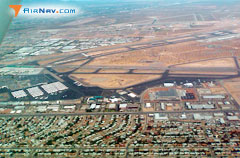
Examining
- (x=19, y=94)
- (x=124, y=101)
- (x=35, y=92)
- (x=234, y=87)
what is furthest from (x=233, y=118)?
(x=19, y=94)

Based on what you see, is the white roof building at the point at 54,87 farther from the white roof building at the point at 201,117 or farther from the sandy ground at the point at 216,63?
the sandy ground at the point at 216,63

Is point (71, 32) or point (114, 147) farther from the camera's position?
point (71, 32)

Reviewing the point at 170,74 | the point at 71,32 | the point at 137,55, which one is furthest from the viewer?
the point at 71,32

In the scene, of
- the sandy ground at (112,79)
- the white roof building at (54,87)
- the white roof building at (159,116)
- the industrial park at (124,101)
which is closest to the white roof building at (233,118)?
the industrial park at (124,101)

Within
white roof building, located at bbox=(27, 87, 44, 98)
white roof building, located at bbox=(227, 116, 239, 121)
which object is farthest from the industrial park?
white roof building, located at bbox=(27, 87, 44, 98)

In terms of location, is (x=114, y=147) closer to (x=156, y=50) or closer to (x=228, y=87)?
(x=228, y=87)

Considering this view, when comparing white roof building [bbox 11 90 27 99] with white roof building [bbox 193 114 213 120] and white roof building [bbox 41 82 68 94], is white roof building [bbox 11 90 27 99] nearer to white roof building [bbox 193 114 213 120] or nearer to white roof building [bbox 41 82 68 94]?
white roof building [bbox 41 82 68 94]

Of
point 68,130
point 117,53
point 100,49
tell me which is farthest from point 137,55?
point 68,130

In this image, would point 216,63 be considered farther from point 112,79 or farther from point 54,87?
point 54,87
